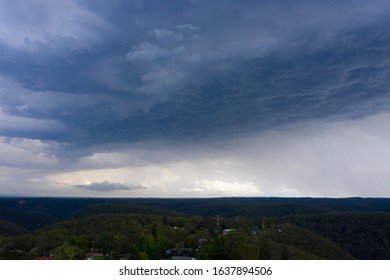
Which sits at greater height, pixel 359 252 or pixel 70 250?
pixel 70 250

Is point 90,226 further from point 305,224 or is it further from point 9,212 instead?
point 9,212

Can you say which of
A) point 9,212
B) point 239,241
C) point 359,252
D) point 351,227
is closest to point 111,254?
point 239,241

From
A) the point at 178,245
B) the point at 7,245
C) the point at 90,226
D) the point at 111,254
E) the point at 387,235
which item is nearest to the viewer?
the point at 111,254

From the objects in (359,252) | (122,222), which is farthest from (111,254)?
(359,252)

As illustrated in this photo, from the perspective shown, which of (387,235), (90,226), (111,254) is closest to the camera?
(111,254)

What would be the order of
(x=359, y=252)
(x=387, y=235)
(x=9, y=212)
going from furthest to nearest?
1. (x=9, y=212)
2. (x=387, y=235)
3. (x=359, y=252)

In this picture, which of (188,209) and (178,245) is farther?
(188,209)

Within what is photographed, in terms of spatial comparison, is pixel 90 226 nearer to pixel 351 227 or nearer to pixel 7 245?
pixel 7 245

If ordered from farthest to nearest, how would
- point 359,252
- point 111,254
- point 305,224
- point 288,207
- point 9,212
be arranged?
point 9,212 < point 288,207 < point 305,224 < point 359,252 < point 111,254

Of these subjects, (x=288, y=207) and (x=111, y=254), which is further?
(x=288, y=207)
